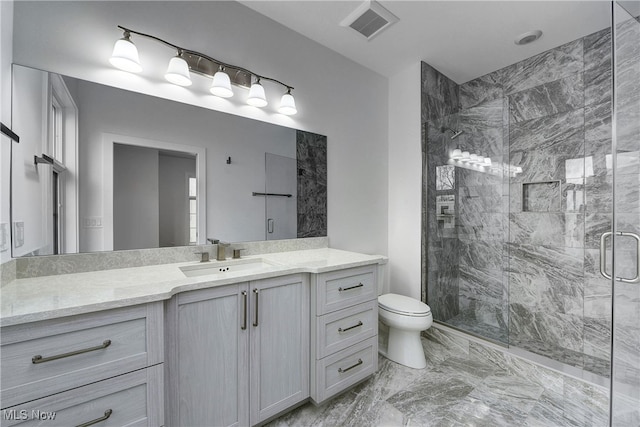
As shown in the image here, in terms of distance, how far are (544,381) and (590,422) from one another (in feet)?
1.03

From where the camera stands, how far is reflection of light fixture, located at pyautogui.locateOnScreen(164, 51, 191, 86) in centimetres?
153

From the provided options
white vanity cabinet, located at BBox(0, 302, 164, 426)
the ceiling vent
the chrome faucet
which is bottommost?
white vanity cabinet, located at BBox(0, 302, 164, 426)

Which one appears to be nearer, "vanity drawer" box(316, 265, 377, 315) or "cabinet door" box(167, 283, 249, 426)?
"cabinet door" box(167, 283, 249, 426)

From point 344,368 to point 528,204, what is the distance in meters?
2.24

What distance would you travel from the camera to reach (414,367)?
2.09 meters

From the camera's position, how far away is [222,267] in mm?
1673

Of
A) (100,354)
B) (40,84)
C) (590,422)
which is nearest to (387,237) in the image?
(590,422)

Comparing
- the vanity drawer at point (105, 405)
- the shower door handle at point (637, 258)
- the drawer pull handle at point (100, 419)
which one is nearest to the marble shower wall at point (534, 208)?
the shower door handle at point (637, 258)

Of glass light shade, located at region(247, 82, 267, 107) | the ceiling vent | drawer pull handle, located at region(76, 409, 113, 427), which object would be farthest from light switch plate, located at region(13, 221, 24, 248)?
the ceiling vent

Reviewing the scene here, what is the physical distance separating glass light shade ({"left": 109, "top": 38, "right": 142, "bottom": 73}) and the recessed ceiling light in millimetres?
2804

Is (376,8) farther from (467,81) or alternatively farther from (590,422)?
(590,422)

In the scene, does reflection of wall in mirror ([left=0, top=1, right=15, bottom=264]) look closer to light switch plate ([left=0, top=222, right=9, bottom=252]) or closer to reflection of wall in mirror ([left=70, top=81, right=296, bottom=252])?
light switch plate ([left=0, top=222, right=9, bottom=252])

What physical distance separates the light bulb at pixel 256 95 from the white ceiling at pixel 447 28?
22.9 inches

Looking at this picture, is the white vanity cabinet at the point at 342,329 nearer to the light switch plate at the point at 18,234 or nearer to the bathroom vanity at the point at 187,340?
the bathroom vanity at the point at 187,340
